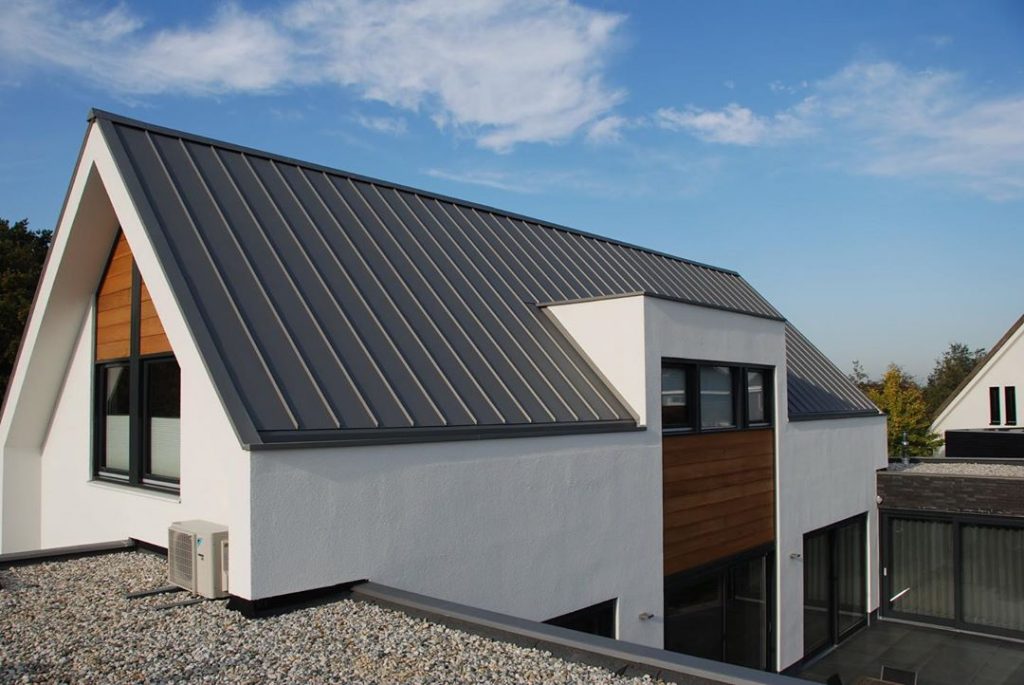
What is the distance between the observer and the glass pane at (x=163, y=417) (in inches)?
299

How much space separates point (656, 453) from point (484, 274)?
3269 mm

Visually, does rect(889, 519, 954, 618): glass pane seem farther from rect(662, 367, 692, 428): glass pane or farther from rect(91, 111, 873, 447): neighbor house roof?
rect(91, 111, 873, 447): neighbor house roof

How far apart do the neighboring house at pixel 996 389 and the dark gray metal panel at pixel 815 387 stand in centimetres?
1676

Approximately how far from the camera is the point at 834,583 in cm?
1335

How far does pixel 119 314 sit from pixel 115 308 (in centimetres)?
15

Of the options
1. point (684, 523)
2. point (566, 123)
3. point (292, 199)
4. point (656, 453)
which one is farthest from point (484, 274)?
point (566, 123)

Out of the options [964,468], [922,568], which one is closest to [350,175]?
[922,568]

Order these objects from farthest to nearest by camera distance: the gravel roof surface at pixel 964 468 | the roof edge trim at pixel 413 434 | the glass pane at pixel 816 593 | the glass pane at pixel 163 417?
1. the gravel roof surface at pixel 964 468
2. the glass pane at pixel 816 593
3. the glass pane at pixel 163 417
4. the roof edge trim at pixel 413 434

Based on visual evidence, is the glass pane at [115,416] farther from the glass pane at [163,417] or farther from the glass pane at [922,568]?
the glass pane at [922,568]

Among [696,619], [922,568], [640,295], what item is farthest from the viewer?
[922,568]

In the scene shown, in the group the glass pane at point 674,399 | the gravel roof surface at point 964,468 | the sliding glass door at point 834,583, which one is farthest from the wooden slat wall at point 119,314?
the gravel roof surface at point 964,468

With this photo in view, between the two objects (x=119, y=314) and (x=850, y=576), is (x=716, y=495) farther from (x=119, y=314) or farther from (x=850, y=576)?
(x=119, y=314)

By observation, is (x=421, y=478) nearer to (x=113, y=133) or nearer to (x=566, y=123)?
(x=113, y=133)

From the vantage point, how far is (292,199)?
343 inches
